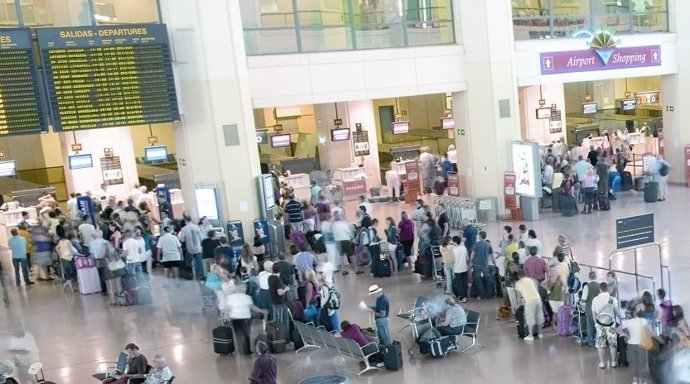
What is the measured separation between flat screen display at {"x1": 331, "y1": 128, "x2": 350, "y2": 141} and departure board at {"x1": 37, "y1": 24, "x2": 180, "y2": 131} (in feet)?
29.9

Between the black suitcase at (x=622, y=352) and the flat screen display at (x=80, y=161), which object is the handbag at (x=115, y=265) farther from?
the black suitcase at (x=622, y=352)

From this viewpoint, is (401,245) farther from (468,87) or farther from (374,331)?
(468,87)

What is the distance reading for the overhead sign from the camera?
13.0 metres

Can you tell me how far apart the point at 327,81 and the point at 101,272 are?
7.51 metres

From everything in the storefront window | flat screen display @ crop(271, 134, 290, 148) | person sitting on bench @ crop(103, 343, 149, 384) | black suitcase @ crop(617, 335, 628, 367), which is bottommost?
black suitcase @ crop(617, 335, 628, 367)

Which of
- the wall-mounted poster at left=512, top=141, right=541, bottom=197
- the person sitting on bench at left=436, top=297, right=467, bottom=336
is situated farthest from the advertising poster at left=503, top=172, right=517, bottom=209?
the person sitting on bench at left=436, top=297, right=467, bottom=336

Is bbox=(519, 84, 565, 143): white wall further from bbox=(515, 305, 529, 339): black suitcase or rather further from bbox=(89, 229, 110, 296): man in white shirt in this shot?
bbox=(515, 305, 529, 339): black suitcase

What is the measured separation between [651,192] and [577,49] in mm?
4676

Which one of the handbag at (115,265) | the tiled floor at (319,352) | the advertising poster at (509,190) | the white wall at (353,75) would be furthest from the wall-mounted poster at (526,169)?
the handbag at (115,265)

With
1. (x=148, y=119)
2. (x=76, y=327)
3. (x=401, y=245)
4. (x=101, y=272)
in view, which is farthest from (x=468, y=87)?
(x=76, y=327)

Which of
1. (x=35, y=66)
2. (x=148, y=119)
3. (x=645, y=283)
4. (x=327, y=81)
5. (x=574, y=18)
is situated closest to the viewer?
(x=645, y=283)

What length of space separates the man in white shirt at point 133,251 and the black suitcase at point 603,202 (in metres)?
12.0

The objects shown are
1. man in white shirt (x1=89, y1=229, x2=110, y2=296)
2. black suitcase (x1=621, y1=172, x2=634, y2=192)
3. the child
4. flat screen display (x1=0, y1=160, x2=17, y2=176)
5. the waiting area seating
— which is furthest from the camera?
black suitcase (x1=621, y1=172, x2=634, y2=192)

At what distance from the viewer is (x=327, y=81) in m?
20.4
